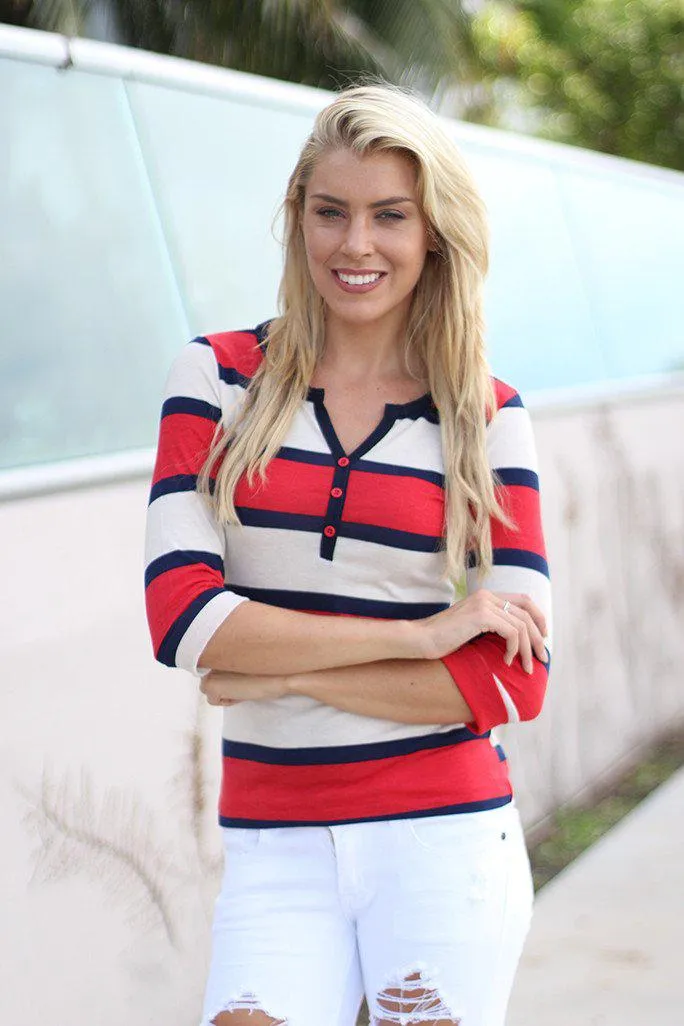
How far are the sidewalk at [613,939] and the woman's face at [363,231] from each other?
2458 millimetres

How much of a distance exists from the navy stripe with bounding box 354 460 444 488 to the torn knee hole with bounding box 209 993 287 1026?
2.42 feet

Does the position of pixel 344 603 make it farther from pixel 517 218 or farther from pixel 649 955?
pixel 517 218

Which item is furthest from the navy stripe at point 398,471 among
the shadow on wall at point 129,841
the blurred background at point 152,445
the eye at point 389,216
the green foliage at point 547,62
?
the green foliage at point 547,62

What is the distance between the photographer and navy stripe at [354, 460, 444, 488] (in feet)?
6.74

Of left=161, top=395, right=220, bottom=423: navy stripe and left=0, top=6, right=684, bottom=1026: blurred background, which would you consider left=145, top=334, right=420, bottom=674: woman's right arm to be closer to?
left=161, top=395, right=220, bottom=423: navy stripe

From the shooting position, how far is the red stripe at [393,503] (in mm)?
2031

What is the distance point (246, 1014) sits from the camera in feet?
6.31

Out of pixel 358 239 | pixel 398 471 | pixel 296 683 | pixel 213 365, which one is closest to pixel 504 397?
A: pixel 398 471

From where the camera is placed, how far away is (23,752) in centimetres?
304

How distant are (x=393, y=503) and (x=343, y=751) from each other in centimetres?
35

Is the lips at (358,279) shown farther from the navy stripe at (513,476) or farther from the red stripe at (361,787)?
the red stripe at (361,787)

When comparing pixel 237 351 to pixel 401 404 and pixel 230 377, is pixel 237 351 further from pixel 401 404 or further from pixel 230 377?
pixel 401 404

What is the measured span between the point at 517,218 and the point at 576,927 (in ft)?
9.84

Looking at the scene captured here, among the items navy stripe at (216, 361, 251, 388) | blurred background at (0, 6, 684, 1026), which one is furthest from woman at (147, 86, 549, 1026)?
blurred background at (0, 6, 684, 1026)
